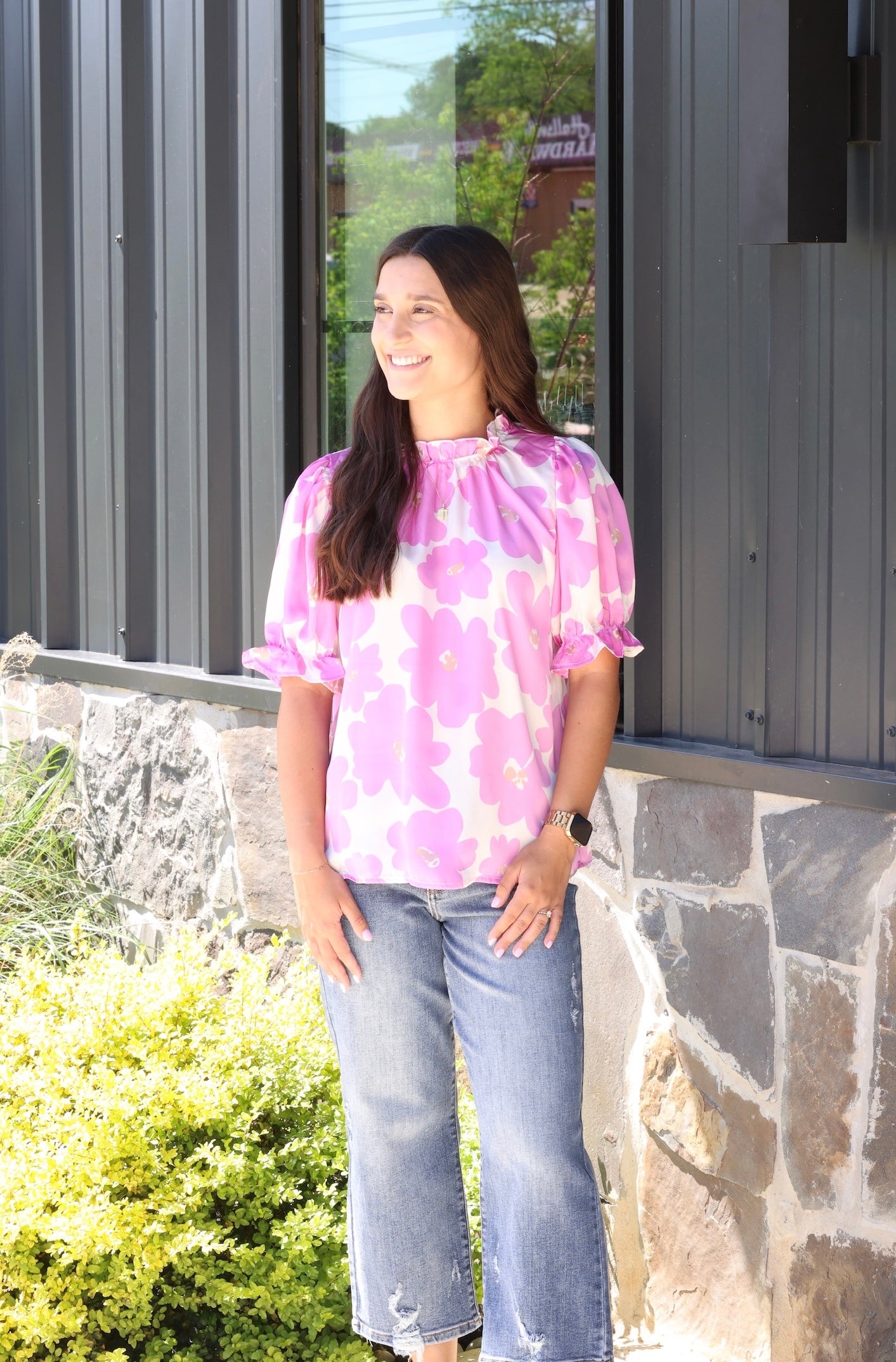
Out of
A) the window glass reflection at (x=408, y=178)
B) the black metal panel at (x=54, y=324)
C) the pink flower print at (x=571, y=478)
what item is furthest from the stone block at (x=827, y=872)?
the black metal panel at (x=54, y=324)

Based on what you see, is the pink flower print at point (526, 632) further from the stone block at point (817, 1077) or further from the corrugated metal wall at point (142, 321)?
the corrugated metal wall at point (142, 321)

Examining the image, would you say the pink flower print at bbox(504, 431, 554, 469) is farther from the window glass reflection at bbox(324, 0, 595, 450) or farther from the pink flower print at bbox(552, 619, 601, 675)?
the window glass reflection at bbox(324, 0, 595, 450)

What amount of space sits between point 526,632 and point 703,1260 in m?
1.42

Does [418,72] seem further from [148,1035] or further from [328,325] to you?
[148,1035]

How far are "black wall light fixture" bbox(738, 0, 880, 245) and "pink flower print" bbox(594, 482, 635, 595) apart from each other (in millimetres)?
544

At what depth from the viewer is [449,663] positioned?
6.49 ft

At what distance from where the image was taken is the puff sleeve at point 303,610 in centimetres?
209

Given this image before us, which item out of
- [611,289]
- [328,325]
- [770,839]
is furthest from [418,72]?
[770,839]

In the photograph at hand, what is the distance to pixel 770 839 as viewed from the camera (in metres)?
2.54

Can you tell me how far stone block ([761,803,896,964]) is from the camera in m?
2.37

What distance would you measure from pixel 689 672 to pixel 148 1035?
53.9 inches

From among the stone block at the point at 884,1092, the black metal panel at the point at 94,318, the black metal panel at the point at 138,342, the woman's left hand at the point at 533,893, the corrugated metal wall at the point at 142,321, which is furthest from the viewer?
the black metal panel at the point at 94,318

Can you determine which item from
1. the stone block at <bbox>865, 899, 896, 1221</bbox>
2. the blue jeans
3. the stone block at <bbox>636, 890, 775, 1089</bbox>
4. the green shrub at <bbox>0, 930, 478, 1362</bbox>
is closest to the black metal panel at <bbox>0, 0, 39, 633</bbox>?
the green shrub at <bbox>0, 930, 478, 1362</bbox>

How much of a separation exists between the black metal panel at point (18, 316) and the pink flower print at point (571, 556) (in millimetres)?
3083
